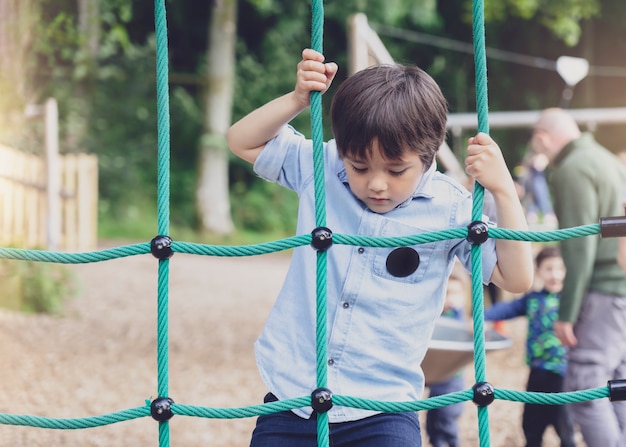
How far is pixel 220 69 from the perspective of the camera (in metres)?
10.2

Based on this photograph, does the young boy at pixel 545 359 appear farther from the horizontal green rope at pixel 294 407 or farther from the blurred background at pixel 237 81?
the blurred background at pixel 237 81

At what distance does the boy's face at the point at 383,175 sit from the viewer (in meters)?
1.29

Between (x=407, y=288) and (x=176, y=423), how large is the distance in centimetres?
219

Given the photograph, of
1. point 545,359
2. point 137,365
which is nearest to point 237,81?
point 137,365

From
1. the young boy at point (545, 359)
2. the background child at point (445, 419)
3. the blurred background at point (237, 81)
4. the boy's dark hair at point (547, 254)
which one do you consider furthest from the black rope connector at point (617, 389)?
the blurred background at point (237, 81)

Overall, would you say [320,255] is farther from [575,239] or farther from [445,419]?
[445,419]

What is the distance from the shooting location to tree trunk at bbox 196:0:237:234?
32.9 ft

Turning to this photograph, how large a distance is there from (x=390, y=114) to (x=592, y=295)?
131 centimetres

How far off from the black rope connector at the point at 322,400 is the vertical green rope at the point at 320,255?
0.01 m

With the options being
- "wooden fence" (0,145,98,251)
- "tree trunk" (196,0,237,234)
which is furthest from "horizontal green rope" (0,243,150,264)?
"tree trunk" (196,0,237,234)

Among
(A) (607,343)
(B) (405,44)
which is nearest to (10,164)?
(A) (607,343)

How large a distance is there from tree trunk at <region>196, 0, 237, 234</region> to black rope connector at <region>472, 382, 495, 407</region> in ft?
28.6

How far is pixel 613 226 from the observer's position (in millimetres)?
1402

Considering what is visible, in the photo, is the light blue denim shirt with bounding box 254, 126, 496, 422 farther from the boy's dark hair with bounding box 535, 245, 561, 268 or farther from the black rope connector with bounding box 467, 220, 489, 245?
the boy's dark hair with bounding box 535, 245, 561, 268
